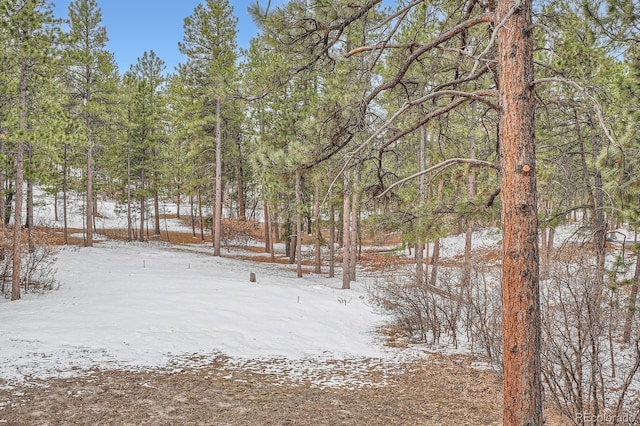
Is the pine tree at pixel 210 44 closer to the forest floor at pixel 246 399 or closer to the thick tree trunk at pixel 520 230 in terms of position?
the forest floor at pixel 246 399

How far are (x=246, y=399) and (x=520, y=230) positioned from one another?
15.1ft

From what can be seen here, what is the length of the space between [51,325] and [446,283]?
8.96 metres

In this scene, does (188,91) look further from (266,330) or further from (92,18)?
(266,330)

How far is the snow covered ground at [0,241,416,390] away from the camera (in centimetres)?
748

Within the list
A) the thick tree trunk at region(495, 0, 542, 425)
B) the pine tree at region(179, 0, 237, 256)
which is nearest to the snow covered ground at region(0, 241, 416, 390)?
the thick tree trunk at region(495, 0, 542, 425)

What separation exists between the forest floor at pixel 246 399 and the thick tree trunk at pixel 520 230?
252cm

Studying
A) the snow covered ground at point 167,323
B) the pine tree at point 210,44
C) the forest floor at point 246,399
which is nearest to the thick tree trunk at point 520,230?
the forest floor at point 246,399

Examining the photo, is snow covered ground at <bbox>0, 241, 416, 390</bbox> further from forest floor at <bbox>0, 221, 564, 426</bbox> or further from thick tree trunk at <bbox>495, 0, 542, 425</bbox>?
thick tree trunk at <bbox>495, 0, 542, 425</bbox>

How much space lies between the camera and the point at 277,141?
18609 mm

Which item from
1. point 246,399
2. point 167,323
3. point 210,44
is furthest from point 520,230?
point 210,44

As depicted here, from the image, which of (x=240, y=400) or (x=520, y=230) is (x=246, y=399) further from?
(x=520, y=230)

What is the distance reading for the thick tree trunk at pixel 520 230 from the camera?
11.1 ft

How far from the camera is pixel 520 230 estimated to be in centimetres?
344

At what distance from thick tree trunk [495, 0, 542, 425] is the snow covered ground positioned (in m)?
5.31
